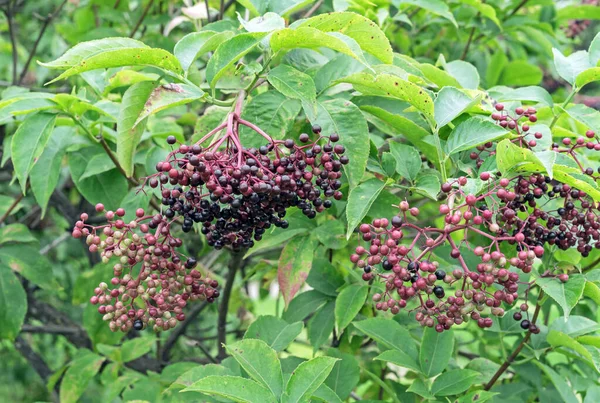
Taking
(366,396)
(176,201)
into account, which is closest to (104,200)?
(176,201)

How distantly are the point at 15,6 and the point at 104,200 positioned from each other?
76.9 inches

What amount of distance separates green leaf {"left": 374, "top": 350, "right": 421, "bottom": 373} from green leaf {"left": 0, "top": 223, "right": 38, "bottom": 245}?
136 centimetres

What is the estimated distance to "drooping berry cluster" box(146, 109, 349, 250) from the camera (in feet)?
4.38

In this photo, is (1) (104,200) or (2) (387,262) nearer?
(2) (387,262)

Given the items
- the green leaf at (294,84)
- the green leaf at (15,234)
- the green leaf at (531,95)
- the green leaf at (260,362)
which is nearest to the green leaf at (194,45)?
the green leaf at (294,84)

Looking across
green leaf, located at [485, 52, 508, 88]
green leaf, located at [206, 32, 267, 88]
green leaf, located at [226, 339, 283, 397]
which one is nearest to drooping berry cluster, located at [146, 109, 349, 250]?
green leaf, located at [206, 32, 267, 88]

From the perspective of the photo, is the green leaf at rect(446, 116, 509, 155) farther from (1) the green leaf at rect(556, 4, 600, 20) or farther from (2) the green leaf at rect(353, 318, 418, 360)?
(1) the green leaf at rect(556, 4, 600, 20)

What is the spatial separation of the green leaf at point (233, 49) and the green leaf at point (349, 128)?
0.70 ft

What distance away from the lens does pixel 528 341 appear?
192cm

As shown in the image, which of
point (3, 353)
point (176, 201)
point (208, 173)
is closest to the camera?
point (208, 173)

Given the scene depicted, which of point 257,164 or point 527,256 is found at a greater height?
point 257,164

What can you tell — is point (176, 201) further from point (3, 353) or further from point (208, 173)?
point (3, 353)

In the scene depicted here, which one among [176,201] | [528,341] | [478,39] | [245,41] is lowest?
[528,341]

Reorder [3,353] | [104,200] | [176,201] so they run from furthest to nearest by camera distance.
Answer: [3,353]
[104,200]
[176,201]
